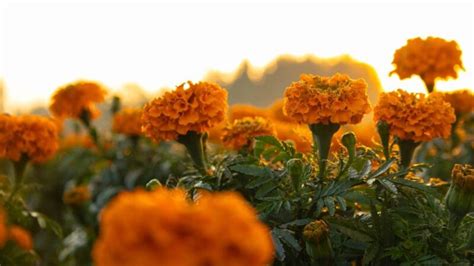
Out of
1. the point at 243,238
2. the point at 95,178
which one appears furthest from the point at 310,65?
the point at 243,238

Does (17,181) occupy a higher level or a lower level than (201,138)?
lower

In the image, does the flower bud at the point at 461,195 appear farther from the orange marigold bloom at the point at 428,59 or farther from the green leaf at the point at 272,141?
the orange marigold bloom at the point at 428,59

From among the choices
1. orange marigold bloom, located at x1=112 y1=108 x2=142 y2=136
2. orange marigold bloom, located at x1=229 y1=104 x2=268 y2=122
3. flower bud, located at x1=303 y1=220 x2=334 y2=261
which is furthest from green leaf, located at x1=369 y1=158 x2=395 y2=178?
orange marigold bloom, located at x1=112 y1=108 x2=142 y2=136

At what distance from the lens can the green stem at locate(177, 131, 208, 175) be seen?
2410 mm

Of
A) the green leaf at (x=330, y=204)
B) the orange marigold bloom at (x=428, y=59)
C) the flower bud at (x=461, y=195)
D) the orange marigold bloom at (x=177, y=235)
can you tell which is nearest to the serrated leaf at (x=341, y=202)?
the green leaf at (x=330, y=204)

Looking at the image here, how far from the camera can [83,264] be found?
438 centimetres

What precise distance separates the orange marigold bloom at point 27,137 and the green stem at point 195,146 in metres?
0.87

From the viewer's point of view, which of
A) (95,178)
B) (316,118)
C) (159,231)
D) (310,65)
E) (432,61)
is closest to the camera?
(159,231)

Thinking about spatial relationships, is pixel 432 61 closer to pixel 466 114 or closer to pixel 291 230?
pixel 466 114

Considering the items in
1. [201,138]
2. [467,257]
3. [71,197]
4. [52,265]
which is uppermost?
[201,138]

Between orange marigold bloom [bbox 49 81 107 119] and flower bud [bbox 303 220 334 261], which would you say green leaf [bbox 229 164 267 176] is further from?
orange marigold bloom [bbox 49 81 107 119]

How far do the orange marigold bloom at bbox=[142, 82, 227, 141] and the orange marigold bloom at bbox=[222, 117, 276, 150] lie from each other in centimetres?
32

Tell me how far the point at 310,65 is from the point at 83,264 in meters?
5.81

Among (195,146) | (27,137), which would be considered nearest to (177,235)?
(195,146)
